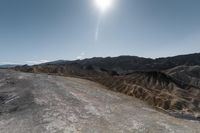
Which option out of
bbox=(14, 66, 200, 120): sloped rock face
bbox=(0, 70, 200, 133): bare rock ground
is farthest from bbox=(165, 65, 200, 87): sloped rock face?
Answer: bbox=(0, 70, 200, 133): bare rock ground

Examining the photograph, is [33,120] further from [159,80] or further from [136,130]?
[159,80]

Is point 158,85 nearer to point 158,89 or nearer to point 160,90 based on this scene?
point 158,89

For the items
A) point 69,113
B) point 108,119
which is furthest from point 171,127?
point 69,113

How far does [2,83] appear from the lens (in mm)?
26406

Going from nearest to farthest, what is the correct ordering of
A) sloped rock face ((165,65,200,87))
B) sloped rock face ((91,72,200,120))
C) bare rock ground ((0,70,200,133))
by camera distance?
1. bare rock ground ((0,70,200,133))
2. sloped rock face ((91,72,200,120))
3. sloped rock face ((165,65,200,87))

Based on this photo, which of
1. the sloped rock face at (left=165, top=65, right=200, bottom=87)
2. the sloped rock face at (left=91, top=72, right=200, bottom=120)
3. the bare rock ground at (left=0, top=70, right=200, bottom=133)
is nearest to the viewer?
the bare rock ground at (left=0, top=70, right=200, bottom=133)

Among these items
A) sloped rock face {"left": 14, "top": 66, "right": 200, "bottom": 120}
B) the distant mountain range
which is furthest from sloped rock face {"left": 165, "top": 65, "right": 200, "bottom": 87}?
sloped rock face {"left": 14, "top": 66, "right": 200, "bottom": 120}

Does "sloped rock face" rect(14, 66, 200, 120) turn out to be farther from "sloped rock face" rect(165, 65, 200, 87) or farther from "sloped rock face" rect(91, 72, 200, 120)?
"sloped rock face" rect(165, 65, 200, 87)

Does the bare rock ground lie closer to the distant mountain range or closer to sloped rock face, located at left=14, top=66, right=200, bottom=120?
the distant mountain range

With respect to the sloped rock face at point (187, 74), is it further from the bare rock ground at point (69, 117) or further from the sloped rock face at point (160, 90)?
the bare rock ground at point (69, 117)

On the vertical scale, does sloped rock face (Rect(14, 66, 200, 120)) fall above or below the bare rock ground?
below

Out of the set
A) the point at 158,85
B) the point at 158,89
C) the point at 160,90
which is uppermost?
the point at 158,85

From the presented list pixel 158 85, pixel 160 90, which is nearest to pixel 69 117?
pixel 160 90

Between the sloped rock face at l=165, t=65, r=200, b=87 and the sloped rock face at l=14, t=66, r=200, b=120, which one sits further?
the sloped rock face at l=165, t=65, r=200, b=87
